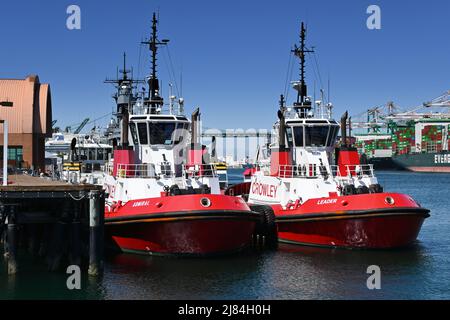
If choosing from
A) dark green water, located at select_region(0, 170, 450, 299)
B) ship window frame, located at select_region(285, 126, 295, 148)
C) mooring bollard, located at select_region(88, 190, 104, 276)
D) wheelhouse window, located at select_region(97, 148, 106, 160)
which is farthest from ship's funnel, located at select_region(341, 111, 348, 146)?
wheelhouse window, located at select_region(97, 148, 106, 160)

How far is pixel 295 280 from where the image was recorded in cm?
2066

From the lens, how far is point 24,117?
135 feet

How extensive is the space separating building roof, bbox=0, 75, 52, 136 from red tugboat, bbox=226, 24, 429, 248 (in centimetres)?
1696

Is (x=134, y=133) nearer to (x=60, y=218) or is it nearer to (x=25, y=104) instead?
(x=60, y=218)

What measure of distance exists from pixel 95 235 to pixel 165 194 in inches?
182

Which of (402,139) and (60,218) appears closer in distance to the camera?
(60,218)

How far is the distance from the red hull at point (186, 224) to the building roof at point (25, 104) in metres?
19.6

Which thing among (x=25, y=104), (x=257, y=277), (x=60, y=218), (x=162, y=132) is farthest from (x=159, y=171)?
(x=25, y=104)

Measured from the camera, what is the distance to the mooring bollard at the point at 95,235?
2062 centimetres

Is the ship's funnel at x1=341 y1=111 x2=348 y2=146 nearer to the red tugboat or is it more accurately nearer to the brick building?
the red tugboat

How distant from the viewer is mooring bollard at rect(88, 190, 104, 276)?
812 inches

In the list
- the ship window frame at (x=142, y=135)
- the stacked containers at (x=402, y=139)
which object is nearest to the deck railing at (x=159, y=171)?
the ship window frame at (x=142, y=135)

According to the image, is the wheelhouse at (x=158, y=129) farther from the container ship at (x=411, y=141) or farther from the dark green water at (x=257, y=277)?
the container ship at (x=411, y=141)
